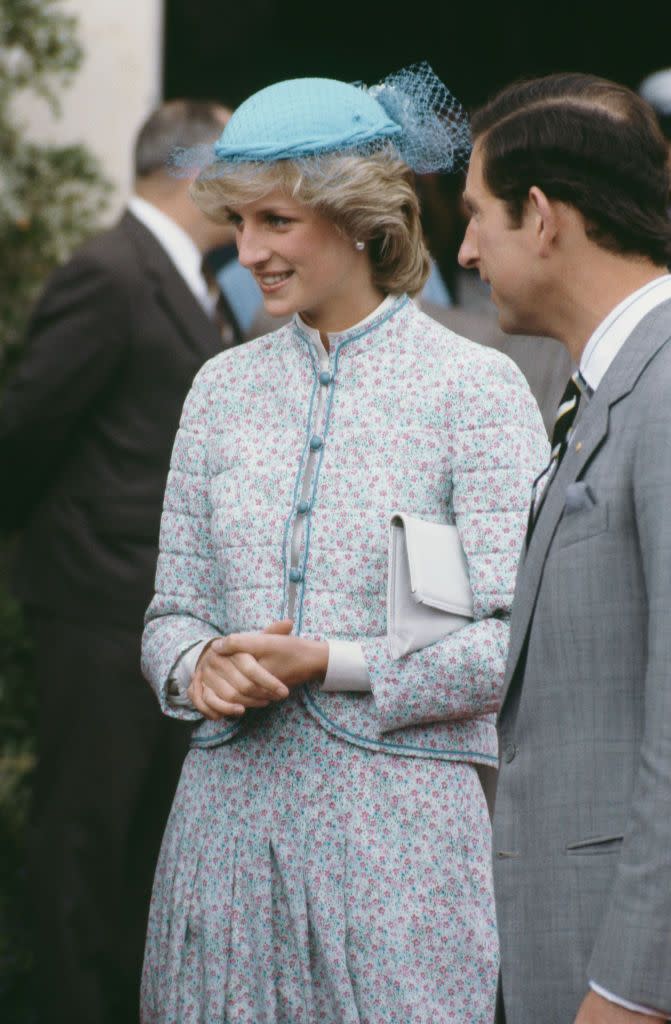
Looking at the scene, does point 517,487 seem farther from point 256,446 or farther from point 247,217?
point 247,217

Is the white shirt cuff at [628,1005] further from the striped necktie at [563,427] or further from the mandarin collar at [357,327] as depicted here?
the mandarin collar at [357,327]

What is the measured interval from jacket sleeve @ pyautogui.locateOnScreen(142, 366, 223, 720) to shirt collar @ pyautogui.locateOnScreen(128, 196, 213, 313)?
1.96 metres

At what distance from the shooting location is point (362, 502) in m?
2.82

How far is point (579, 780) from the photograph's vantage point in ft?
7.07

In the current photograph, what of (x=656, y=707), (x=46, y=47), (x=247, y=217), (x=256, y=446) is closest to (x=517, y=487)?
(x=256, y=446)

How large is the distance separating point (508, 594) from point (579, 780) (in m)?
0.63

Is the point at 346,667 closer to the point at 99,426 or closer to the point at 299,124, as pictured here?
the point at 299,124

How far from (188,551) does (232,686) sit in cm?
33

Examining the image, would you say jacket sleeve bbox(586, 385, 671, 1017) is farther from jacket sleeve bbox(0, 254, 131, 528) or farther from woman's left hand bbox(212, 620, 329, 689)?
jacket sleeve bbox(0, 254, 131, 528)

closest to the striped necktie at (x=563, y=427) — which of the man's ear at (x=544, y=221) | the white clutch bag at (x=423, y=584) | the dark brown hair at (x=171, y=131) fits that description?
the man's ear at (x=544, y=221)

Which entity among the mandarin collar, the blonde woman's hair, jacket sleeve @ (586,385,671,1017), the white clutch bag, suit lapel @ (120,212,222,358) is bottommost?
jacket sleeve @ (586,385,671,1017)

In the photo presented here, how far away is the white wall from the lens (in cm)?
629

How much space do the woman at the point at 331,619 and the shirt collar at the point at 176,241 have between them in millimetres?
1999

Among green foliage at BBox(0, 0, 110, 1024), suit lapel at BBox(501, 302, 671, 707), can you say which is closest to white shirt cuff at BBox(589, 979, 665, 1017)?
suit lapel at BBox(501, 302, 671, 707)
